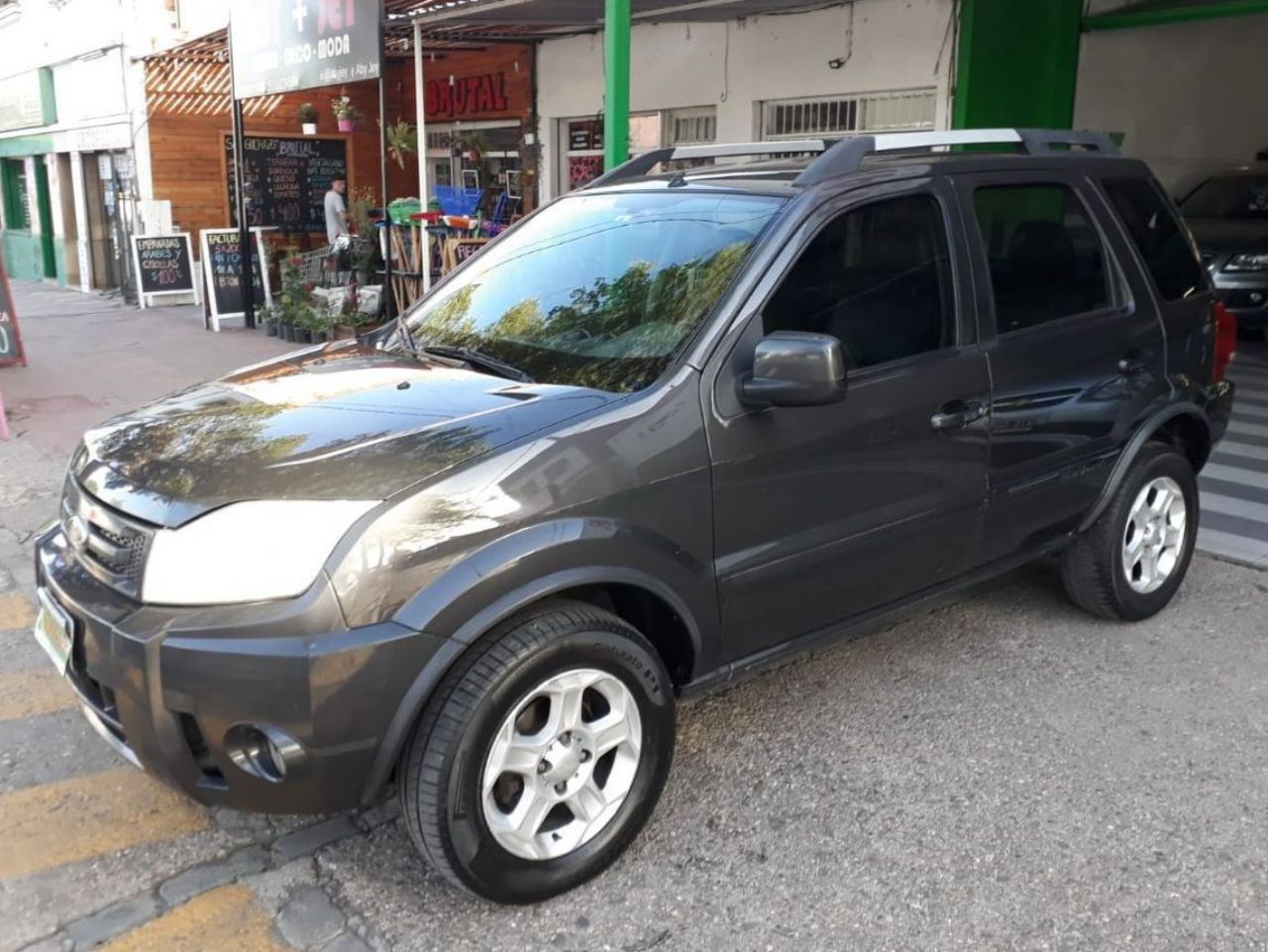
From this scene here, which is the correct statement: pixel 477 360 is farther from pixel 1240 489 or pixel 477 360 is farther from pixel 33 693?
pixel 1240 489

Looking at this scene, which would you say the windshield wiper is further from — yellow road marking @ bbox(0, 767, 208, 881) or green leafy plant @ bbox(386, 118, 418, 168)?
green leafy plant @ bbox(386, 118, 418, 168)

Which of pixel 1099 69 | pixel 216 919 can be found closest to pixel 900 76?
pixel 1099 69

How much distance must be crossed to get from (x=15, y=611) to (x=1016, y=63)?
31.2 ft

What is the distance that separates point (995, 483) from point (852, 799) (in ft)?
3.98

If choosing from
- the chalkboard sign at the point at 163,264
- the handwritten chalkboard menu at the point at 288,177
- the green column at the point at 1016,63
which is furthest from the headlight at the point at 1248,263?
the chalkboard sign at the point at 163,264

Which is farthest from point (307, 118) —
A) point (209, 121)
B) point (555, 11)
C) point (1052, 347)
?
point (1052, 347)

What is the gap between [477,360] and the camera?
11.8ft

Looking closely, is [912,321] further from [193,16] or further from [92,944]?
[193,16]

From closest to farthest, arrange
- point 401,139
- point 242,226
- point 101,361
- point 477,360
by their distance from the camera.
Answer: point 477,360
point 101,361
point 242,226
point 401,139

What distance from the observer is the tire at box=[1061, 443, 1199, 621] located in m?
4.50

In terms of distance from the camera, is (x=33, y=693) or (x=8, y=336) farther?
(x=8, y=336)

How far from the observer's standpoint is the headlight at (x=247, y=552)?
8.63ft

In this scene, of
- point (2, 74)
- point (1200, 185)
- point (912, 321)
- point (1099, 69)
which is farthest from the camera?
point (2, 74)

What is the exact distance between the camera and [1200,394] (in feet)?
15.6
